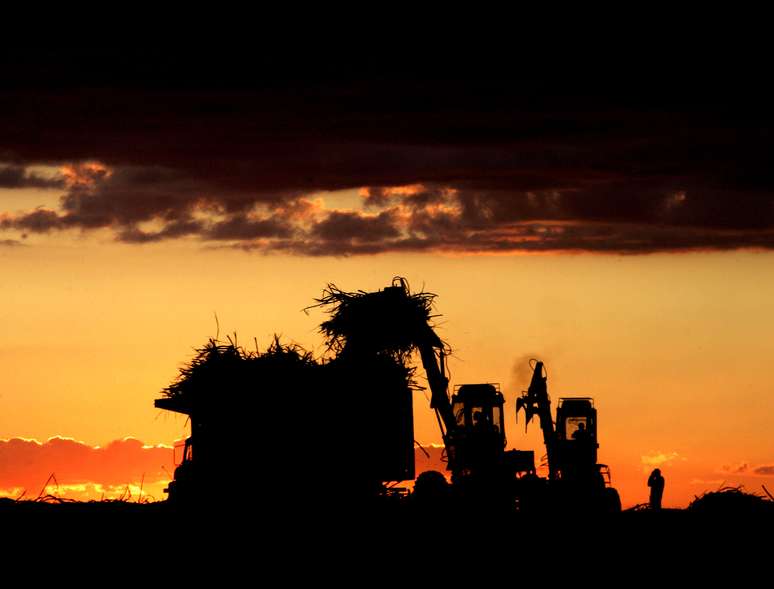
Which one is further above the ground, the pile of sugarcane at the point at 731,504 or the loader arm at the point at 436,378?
the loader arm at the point at 436,378

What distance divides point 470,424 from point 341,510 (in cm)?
799

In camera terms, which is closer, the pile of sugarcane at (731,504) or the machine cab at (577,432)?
the pile of sugarcane at (731,504)

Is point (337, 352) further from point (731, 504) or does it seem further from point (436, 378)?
point (731, 504)

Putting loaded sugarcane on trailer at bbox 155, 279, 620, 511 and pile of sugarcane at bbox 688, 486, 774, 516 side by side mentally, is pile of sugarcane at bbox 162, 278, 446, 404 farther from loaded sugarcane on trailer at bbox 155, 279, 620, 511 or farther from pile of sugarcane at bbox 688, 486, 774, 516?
pile of sugarcane at bbox 688, 486, 774, 516

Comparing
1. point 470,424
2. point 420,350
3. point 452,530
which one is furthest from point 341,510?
point 420,350

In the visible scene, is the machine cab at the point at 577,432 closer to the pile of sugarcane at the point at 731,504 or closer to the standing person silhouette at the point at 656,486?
the standing person silhouette at the point at 656,486

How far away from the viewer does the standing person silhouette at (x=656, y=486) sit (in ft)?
101

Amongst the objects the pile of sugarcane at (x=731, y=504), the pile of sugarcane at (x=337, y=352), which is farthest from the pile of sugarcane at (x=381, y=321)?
the pile of sugarcane at (x=731, y=504)

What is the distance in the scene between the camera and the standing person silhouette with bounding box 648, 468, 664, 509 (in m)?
30.7

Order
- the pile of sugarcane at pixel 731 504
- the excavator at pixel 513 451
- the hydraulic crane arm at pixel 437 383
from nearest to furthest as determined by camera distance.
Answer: the pile of sugarcane at pixel 731 504
the excavator at pixel 513 451
the hydraulic crane arm at pixel 437 383

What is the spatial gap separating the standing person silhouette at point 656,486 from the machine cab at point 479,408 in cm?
340

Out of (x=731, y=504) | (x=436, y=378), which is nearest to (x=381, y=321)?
(x=436, y=378)

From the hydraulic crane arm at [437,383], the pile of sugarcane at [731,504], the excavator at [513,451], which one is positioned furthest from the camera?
the hydraulic crane arm at [437,383]

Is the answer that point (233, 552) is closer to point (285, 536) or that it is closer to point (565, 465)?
point (285, 536)
